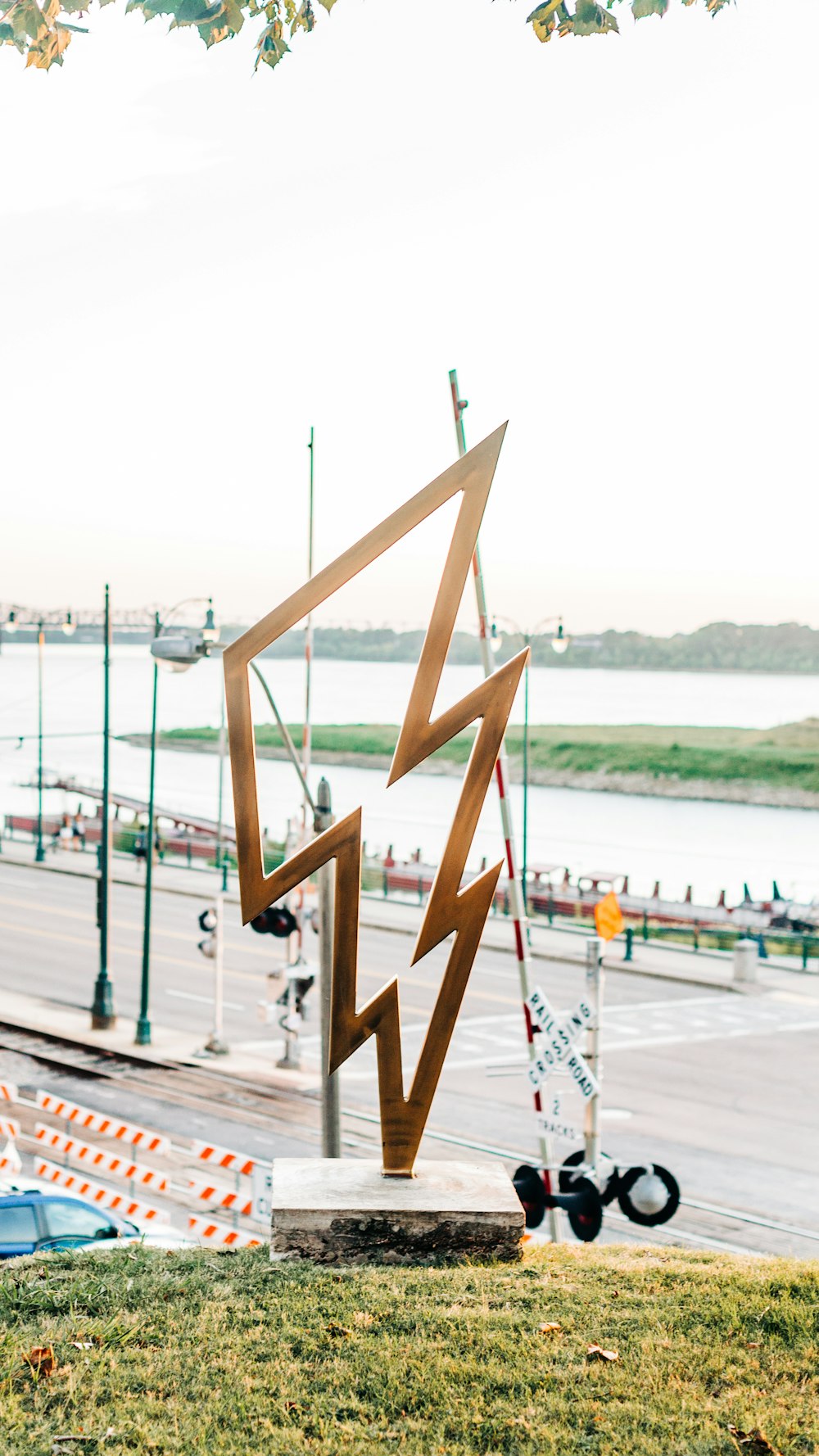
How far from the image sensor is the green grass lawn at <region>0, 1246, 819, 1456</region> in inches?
197

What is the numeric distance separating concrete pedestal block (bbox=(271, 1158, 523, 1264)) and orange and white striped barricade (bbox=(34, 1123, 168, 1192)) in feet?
24.4

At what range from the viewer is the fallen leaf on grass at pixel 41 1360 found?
5.55m

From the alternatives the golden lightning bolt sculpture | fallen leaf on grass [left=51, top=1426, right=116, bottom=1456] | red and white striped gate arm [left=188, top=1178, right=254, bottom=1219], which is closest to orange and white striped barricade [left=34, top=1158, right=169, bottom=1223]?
red and white striped gate arm [left=188, top=1178, right=254, bottom=1219]

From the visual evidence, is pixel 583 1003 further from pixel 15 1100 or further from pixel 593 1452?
pixel 15 1100

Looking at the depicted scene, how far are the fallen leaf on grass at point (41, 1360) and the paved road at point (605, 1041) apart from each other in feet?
26.8

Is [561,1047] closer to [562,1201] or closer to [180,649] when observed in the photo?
[562,1201]

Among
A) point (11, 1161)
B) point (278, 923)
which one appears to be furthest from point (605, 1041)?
point (11, 1161)

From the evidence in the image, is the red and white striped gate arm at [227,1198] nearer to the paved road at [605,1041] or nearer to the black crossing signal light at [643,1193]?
the paved road at [605,1041]

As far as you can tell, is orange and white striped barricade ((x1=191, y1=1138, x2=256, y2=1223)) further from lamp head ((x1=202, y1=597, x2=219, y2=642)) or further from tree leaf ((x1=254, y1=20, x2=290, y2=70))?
lamp head ((x1=202, y1=597, x2=219, y2=642))

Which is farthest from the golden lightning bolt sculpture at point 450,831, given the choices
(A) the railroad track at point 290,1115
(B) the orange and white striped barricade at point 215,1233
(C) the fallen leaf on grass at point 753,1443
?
(A) the railroad track at point 290,1115

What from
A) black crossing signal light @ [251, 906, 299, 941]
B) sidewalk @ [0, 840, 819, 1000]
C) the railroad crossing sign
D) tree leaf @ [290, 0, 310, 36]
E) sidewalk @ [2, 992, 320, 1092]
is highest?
tree leaf @ [290, 0, 310, 36]

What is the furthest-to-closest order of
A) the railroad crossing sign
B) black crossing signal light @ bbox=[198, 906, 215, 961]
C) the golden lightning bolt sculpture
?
black crossing signal light @ bbox=[198, 906, 215, 961]
the railroad crossing sign
the golden lightning bolt sculpture

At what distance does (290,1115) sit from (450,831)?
12489 mm

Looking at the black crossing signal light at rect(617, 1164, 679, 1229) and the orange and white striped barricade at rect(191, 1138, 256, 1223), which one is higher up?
the black crossing signal light at rect(617, 1164, 679, 1229)
